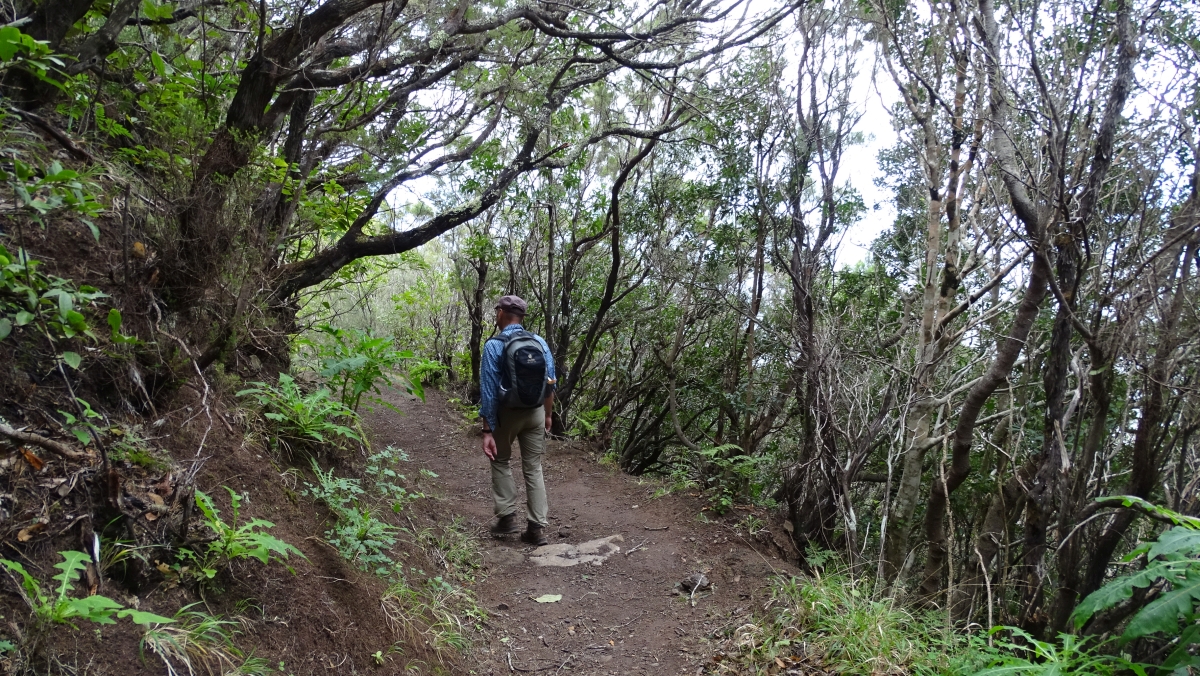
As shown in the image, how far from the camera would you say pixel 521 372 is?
5355 mm

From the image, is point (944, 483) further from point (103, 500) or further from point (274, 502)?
point (103, 500)

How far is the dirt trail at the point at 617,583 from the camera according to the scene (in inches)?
169

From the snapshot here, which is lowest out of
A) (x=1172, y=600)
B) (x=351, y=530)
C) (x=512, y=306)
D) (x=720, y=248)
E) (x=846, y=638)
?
(x=351, y=530)

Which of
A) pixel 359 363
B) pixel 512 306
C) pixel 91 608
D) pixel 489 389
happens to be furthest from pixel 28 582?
pixel 512 306

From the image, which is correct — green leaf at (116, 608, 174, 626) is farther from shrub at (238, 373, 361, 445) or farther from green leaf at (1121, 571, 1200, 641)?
green leaf at (1121, 571, 1200, 641)

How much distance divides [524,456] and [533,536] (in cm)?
77

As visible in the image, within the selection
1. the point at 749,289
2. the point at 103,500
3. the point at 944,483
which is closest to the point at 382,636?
the point at 103,500

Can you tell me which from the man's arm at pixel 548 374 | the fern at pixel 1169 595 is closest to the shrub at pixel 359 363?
the man's arm at pixel 548 374

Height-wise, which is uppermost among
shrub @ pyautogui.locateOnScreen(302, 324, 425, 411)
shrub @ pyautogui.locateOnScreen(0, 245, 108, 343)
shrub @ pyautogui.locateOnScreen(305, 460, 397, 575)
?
shrub @ pyautogui.locateOnScreen(0, 245, 108, 343)

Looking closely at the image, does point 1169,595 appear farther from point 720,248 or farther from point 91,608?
point 720,248

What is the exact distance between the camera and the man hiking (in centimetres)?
538

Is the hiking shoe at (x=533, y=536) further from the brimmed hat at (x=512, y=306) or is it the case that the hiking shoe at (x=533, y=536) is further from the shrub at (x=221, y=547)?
the shrub at (x=221, y=547)

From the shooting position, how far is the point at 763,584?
510cm

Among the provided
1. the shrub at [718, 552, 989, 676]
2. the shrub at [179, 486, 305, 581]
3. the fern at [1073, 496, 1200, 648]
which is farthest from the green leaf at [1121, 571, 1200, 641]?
the shrub at [179, 486, 305, 581]
